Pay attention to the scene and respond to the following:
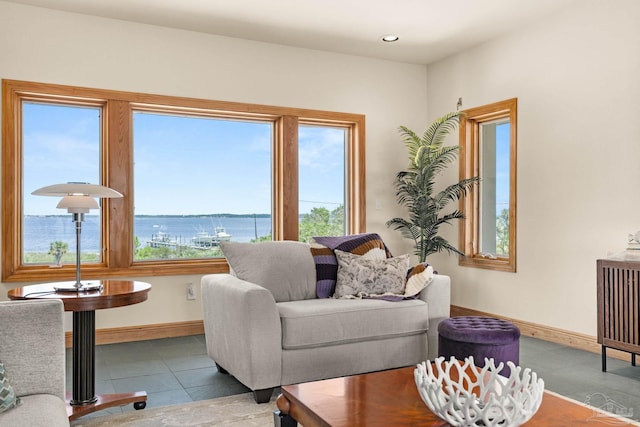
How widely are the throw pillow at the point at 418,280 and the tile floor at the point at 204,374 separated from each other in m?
0.95

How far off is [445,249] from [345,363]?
2.66 meters

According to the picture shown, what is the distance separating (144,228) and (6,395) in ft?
10.3

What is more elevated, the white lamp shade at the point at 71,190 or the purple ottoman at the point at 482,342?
the white lamp shade at the point at 71,190

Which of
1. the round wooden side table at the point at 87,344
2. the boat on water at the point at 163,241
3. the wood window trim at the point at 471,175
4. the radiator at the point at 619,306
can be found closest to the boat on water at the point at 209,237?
the boat on water at the point at 163,241

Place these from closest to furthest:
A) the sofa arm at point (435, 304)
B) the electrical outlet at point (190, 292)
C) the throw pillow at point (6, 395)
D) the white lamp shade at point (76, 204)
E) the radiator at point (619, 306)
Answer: the throw pillow at point (6, 395)
the white lamp shade at point (76, 204)
the radiator at point (619, 306)
the sofa arm at point (435, 304)
the electrical outlet at point (190, 292)

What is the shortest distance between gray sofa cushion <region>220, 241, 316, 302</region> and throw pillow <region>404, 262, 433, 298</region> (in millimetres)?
654

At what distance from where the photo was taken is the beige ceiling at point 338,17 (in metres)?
4.25

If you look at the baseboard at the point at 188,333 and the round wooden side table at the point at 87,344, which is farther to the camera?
the baseboard at the point at 188,333

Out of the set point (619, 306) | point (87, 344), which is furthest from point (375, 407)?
point (619, 306)

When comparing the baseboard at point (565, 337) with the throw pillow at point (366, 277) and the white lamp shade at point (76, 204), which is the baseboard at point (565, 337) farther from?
the white lamp shade at point (76, 204)

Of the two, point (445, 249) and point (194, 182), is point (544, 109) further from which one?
point (194, 182)

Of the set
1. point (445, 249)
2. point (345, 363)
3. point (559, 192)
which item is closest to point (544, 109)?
point (559, 192)

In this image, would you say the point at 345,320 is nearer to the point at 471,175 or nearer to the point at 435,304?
the point at 435,304

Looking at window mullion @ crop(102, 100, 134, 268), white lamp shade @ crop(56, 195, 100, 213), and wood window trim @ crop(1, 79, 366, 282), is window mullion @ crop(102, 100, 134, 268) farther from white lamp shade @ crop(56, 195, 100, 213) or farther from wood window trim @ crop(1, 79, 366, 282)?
white lamp shade @ crop(56, 195, 100, 213)
